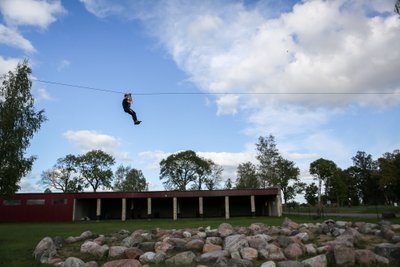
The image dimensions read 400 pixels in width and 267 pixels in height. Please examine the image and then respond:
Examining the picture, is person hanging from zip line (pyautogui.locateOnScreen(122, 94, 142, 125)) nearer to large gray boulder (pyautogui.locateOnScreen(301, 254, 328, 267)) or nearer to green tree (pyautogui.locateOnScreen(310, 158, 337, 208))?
large gray boulder (pyautogui.locateOnScreen(301, 254, 328, 267))

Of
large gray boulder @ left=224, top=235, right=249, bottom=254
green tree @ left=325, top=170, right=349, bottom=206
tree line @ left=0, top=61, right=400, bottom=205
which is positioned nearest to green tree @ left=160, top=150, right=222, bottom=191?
tree line @ left=0, top=61, right=400, bottom=205

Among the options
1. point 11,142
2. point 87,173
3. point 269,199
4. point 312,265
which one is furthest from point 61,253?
point 87,173

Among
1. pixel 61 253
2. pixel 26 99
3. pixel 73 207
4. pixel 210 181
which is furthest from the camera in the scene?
pixel 210 181

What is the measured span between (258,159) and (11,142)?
3847 centimetres

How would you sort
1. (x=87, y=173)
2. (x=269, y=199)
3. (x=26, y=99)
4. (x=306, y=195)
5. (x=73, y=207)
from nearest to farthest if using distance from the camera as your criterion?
(x=26, y=99) → (x=73, y=207) → (x=269, y=199) → (x=87, y=173) → (x=306, y=195)

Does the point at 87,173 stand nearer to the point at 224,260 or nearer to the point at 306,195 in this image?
the point at 306,195

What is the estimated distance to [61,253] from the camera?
39.7 feet

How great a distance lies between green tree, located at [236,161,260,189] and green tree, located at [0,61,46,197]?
4954 cm

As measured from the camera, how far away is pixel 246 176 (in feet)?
229

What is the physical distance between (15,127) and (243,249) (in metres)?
16.1

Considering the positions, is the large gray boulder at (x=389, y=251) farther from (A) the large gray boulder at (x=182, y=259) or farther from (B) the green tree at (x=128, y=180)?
(B) the green tree at (x=128, y=180)

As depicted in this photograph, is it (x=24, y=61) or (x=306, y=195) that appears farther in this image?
(x=306, y=195)

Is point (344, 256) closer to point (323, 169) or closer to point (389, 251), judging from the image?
point (389, 251)

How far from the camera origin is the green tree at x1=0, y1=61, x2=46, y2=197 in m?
19.2
